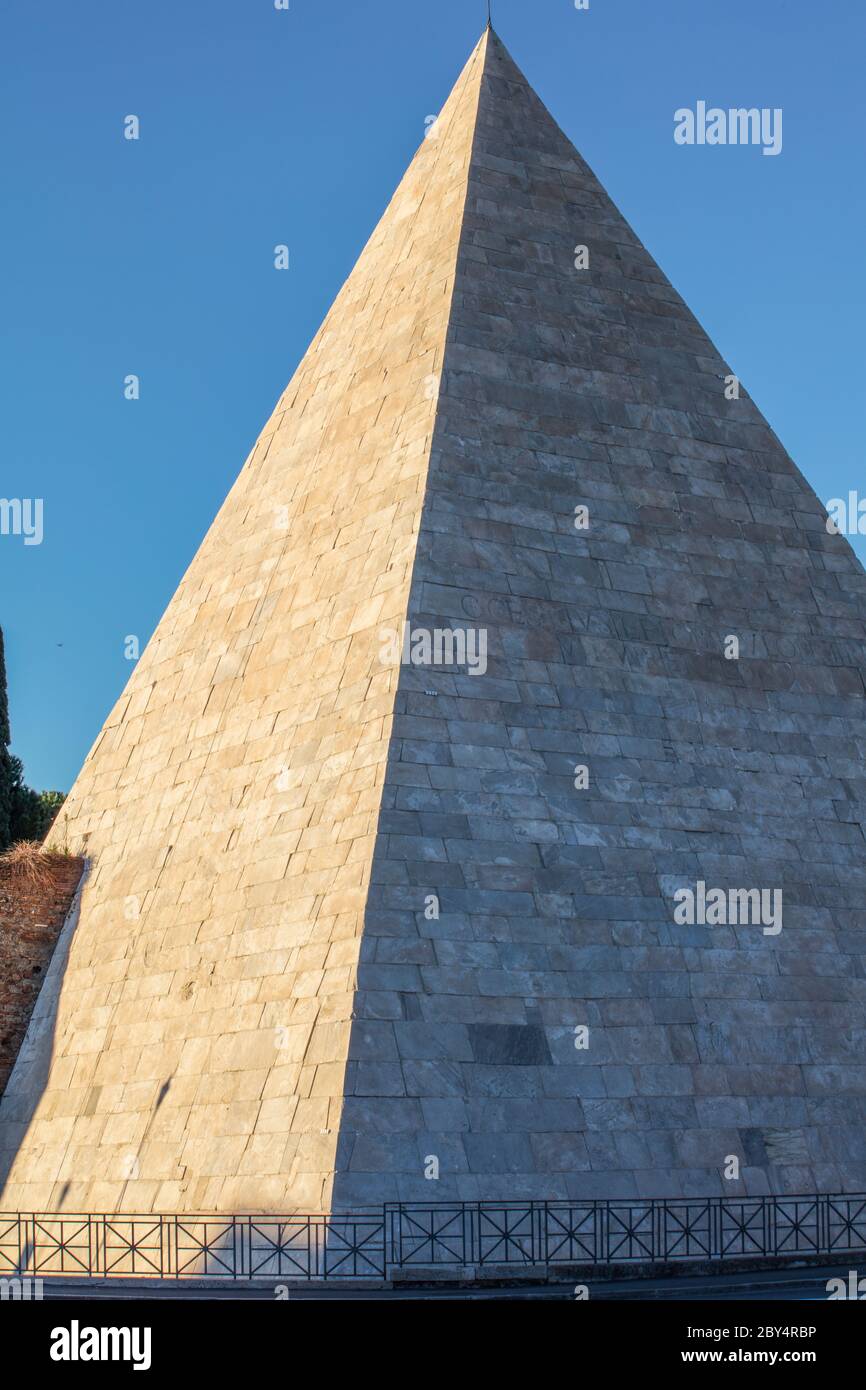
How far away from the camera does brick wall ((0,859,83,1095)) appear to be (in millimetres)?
24594

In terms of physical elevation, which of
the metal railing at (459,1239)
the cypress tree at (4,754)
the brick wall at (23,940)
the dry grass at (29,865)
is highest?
the cypress tree at (4,754)

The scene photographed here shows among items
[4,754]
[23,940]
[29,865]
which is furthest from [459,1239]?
[4,754]

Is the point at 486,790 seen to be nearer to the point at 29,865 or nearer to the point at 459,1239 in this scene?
the point at 459,1239

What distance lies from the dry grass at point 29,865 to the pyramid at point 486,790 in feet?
1.68

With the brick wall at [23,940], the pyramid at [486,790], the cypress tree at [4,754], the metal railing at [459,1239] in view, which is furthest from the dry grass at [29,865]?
the cypress tree at [4,754]

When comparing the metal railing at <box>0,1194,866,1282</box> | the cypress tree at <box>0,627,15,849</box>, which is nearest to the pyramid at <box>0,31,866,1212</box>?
the metal railing at <box>0,1194,866,1282</box>

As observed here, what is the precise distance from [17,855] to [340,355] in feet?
26.5

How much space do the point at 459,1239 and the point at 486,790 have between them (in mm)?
4818

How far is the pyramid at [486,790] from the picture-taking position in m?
18.8

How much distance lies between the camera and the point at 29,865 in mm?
25078

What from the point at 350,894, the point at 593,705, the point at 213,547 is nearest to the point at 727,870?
the point at 593,705

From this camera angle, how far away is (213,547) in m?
26.8

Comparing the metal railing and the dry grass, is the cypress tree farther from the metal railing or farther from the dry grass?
the metal railing

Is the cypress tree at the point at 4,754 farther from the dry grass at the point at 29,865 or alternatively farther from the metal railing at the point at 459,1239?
the metal railing at the point at 459,1239
